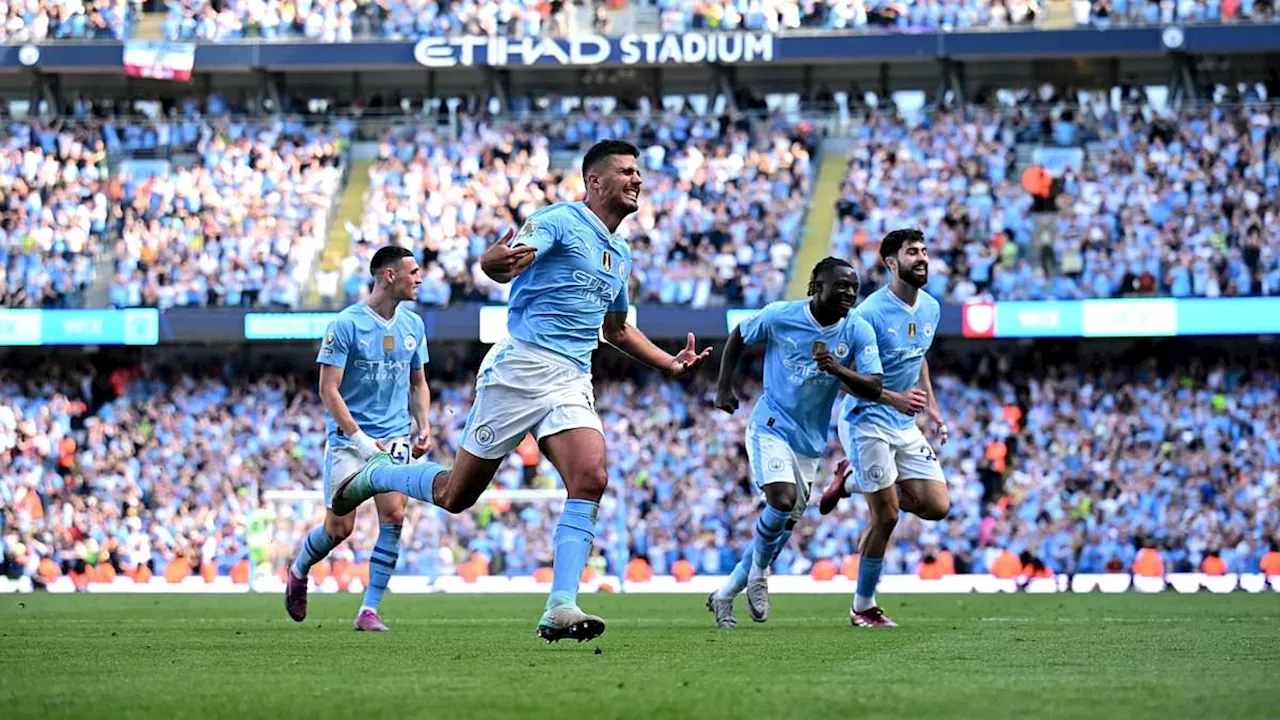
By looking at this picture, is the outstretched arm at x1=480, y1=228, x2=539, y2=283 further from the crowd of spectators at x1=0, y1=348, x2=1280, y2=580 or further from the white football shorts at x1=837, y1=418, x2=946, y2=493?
the crowd of spectators at x1=0, y1=348, x2=1280, y2=580

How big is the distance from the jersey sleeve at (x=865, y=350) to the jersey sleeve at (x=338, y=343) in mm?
3683

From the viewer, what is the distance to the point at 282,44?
39781mm

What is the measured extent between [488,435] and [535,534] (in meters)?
18.2

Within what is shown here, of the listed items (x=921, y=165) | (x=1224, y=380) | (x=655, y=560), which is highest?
(x=921, y=165)

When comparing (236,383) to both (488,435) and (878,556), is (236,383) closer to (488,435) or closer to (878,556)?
(878,556)

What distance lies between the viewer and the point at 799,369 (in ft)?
45.7

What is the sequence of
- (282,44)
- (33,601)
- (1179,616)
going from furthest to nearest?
(282,44) → (33,601) → (1179,616)

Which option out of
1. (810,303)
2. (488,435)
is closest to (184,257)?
(810,303)

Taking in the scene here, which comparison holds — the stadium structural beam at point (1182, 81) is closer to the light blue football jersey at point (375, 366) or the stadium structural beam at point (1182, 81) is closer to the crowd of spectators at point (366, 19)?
the crowd of spectators at point (366, 19)

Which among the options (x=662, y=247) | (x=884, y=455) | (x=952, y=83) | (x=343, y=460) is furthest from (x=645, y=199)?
(x=343, y=460)

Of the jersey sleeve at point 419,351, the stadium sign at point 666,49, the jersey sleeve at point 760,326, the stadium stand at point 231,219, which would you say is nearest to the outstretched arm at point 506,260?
the jersey sleeve at point 760,326

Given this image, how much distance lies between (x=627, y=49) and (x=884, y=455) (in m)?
25.8

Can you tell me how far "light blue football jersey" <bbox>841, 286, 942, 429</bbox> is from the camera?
1422 cm

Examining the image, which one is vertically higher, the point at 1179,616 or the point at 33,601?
the point at 1179,616
